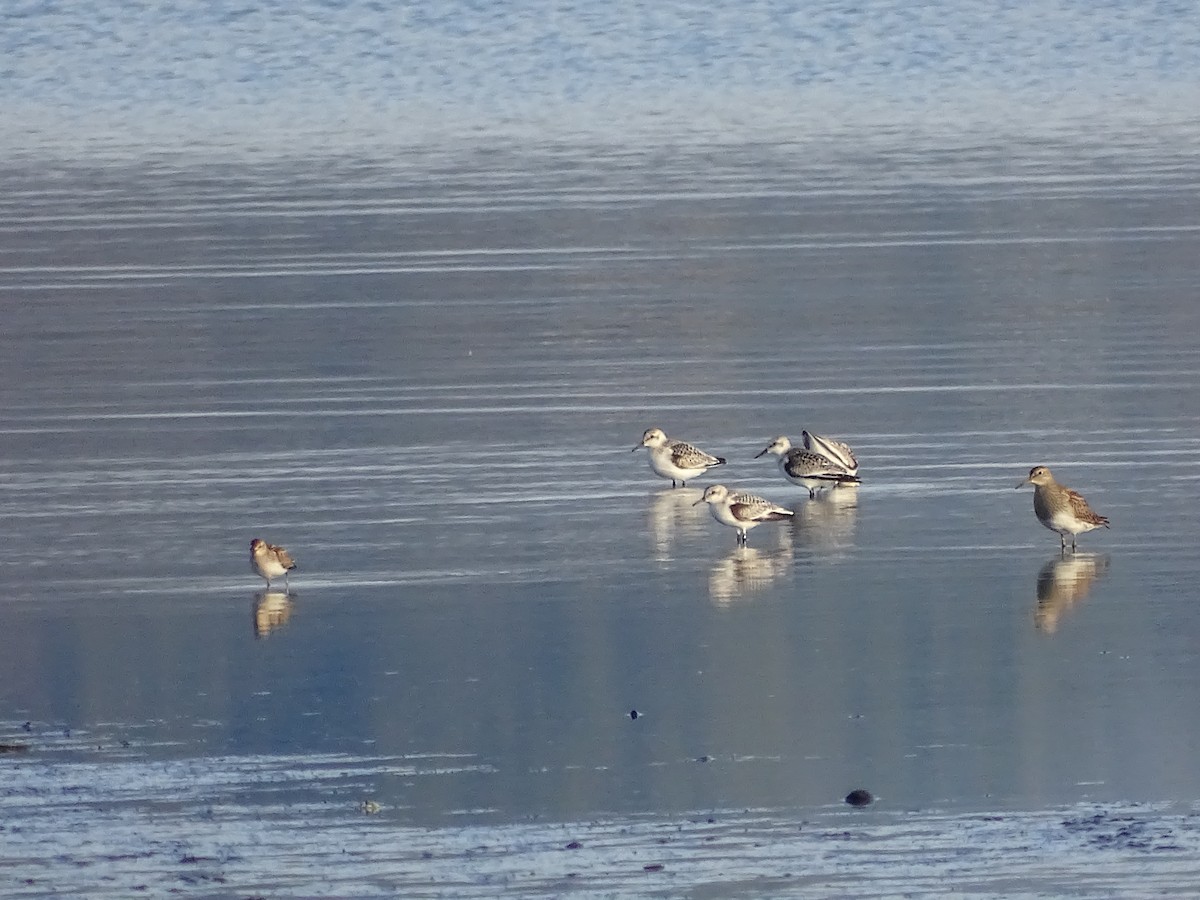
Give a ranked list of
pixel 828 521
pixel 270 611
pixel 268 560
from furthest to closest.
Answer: pixel 828 521
pixel 268 560
pixel 270 611

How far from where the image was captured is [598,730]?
1009 centimetres

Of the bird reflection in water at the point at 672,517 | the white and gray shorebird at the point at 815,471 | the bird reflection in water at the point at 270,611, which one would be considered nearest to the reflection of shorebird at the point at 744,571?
the bird reflection in water at the point at 672,517

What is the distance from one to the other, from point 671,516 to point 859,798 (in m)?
6.01

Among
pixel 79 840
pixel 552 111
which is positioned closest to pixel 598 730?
pixel 79 840

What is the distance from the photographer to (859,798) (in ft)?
29.6

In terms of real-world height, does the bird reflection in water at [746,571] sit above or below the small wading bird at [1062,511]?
below

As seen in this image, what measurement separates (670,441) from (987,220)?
1140 centimetres

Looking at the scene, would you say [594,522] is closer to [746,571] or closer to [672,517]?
[672,517]

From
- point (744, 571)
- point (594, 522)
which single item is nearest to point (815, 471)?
point (594, 522)

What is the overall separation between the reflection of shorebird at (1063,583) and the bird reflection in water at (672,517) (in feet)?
6.64

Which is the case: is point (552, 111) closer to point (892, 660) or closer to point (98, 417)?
point (98, 417)

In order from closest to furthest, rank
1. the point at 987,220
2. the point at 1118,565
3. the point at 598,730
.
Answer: the point at 598,730 → the point at 1118,565 → the point at 987,220

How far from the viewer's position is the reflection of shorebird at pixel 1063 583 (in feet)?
38.7

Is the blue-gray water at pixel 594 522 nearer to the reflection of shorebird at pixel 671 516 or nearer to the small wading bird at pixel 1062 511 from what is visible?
the reflection of shorebird at pixel 671 516
